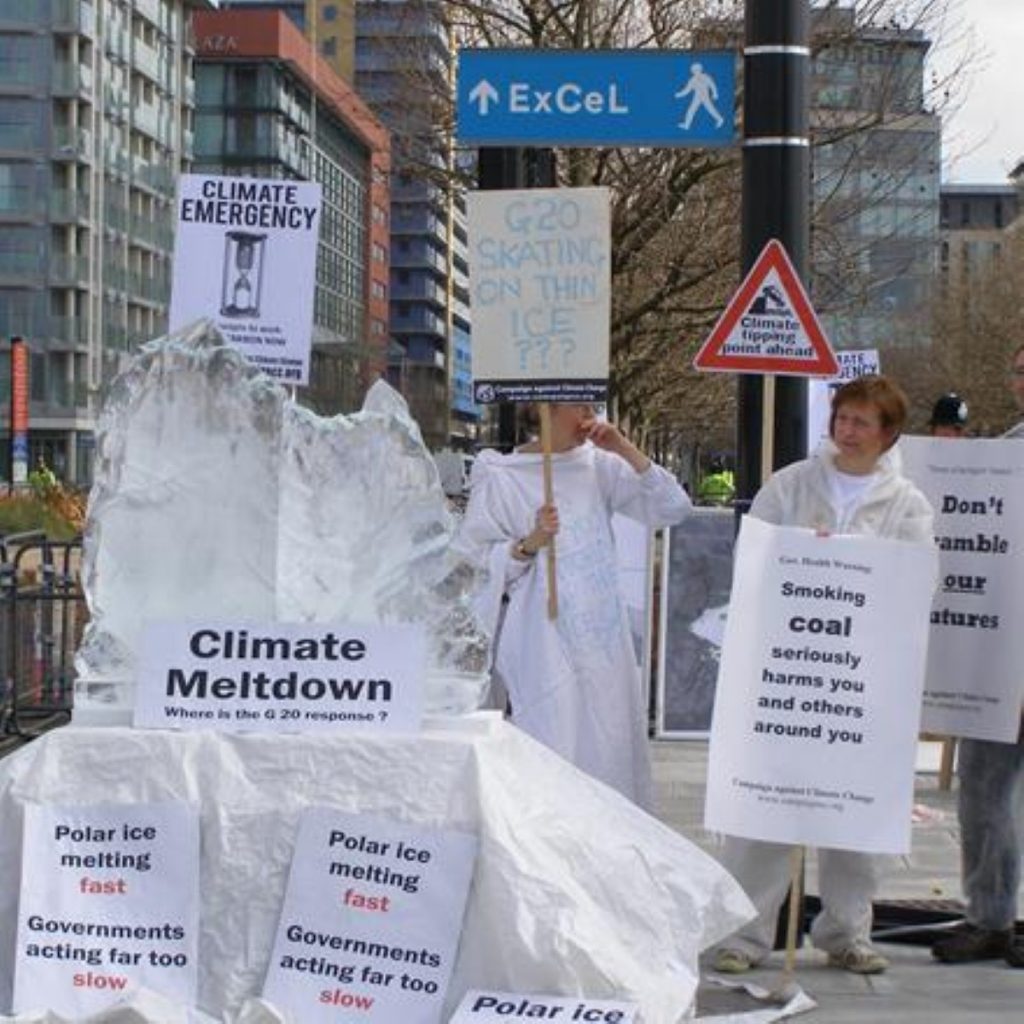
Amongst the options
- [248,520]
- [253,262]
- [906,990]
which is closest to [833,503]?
[906,990]

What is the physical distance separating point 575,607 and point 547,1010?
1.96 m

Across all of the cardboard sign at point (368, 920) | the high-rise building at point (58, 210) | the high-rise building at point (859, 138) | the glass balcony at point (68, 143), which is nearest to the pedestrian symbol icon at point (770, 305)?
the cardboard sign at point (368, 920)

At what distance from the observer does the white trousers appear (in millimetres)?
5934

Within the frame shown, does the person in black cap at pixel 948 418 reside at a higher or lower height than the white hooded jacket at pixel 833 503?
higher

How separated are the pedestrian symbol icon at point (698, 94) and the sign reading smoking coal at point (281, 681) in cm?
330

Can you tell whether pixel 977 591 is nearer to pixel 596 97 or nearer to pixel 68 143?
pixel 596 97

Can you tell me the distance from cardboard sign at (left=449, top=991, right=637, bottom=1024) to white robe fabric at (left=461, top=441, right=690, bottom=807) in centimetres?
166

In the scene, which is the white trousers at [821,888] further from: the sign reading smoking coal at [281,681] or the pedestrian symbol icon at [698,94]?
the pedestrian symbol icon at [698,94]

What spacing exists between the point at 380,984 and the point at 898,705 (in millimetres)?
1820

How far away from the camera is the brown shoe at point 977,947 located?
6143 mm

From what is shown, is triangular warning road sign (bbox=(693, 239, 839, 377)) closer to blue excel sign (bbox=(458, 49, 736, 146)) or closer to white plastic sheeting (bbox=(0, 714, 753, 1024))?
blue excel sign (bbox=(458, 49, 736, 146))

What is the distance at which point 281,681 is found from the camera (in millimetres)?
4859

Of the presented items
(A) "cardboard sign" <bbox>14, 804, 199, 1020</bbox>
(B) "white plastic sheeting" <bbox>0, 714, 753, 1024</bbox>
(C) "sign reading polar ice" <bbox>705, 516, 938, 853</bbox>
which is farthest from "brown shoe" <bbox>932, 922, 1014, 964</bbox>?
→ (A) "cardboard sign" <bbox>14, 804, 199, 1020</bbox>

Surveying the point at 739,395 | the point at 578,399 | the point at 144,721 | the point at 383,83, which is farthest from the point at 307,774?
the point at 383,83
